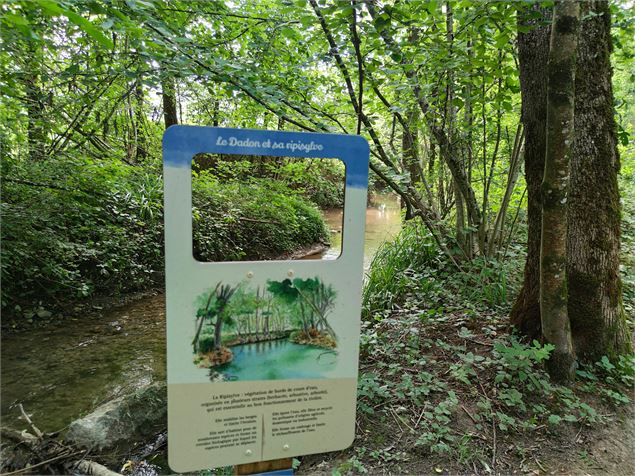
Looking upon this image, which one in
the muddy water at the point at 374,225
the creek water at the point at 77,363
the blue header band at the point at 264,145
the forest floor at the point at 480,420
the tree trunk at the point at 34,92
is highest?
the tree trunk at the point at 34,92

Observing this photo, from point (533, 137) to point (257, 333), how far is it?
9.44 feet

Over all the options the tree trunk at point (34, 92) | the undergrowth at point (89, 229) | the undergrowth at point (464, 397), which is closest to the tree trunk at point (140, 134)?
the undergrowth at point (89, 229)

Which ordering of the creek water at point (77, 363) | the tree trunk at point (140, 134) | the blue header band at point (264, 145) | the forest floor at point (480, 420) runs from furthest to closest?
the tree trunk at point (140, 134) < the creek water at point (77, 363) < the forest floor at point (480, 420) < the blue header band at point (264, 145)

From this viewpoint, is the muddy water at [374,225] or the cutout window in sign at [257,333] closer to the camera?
the cutout window in sign at [257,333]

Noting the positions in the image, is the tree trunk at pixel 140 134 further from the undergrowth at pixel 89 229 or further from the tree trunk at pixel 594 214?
the tree trunk at pixel 594 214

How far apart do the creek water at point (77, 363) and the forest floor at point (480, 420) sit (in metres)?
2.18

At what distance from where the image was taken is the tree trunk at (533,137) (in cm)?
305

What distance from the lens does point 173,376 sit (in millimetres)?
1301

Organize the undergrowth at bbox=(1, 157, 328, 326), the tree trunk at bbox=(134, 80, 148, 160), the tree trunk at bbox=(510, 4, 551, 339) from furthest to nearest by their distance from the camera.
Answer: the tree trunk at bbox=(134, 80, 148, 160), the undergrowth at bbox=(1, 157, 328, 326), the tree trunk at bbox=(510, 4, 551, 339)

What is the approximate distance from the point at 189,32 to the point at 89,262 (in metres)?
3.59

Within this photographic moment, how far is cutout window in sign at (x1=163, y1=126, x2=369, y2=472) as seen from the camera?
128 cm

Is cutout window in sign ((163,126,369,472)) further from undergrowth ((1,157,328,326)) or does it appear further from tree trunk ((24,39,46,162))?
undergrowth ((1,157,328,326))

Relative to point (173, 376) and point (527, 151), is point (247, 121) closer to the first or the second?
point (527, 151)

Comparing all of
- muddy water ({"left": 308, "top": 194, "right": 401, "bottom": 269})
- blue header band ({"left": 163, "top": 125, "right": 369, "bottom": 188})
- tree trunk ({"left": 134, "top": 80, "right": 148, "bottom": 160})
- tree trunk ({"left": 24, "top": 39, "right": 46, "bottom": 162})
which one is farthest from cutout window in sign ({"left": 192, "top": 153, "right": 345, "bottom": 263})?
blue header band ({"left": 163, "top": 125, "right": 369, "bottom": 188})
